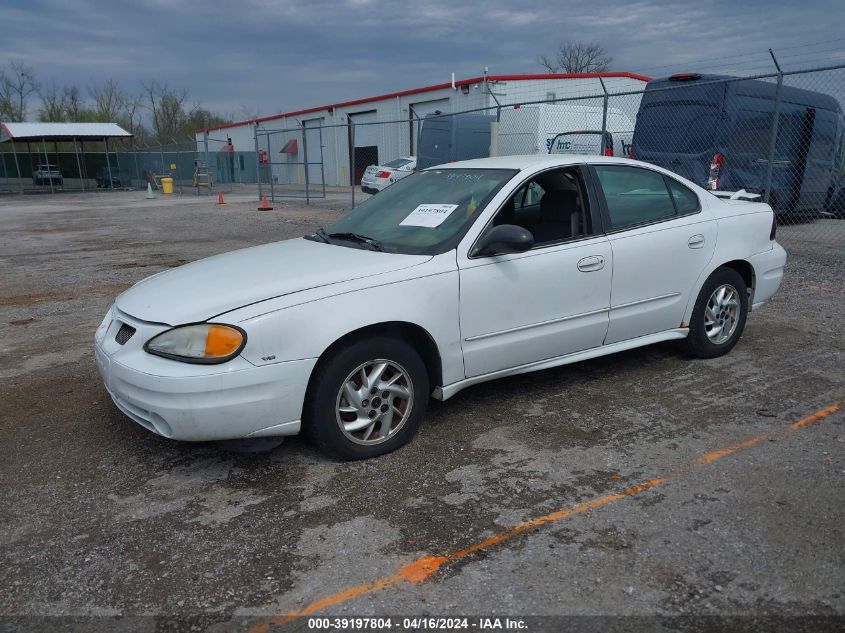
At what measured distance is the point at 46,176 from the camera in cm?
3597

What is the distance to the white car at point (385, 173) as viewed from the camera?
21816 millimetres

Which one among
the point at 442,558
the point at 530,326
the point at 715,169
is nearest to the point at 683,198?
the point at 530,326

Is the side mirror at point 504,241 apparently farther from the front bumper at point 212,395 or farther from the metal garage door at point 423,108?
the metal garage door at point 423,108

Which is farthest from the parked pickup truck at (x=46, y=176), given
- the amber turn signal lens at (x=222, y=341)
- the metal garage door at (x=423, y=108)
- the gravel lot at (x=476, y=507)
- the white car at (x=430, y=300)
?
the amber turn signal lens at (x=222, y=341)

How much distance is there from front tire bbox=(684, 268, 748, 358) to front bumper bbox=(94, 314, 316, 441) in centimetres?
302

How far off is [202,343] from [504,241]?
1686 mm

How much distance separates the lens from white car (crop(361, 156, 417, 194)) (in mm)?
21816

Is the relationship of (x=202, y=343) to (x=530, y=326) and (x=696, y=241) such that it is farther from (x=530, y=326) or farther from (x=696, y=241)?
(x=696, y=241)

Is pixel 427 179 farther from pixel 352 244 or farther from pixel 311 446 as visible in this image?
pixel 311 446

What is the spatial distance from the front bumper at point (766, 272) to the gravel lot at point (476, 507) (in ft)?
1.51

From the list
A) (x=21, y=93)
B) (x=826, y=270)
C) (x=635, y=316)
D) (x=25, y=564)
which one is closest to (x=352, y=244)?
(x=635, y=316)

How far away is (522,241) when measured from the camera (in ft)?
12.6

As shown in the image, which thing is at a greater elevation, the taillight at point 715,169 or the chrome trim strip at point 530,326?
the taillight at point 715,169

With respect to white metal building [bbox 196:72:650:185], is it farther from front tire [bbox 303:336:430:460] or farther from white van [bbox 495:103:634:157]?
front tire [bbox 303:336:430:460]
